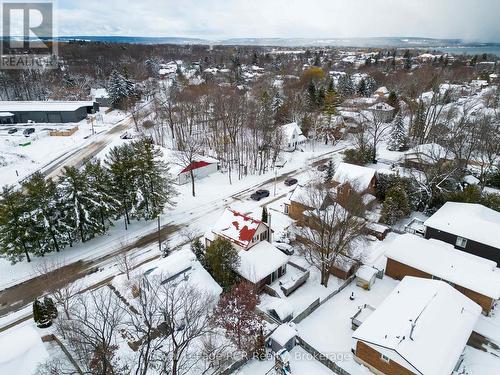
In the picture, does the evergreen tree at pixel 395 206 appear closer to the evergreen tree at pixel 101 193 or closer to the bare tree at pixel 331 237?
the bare tree at pixel 331 237

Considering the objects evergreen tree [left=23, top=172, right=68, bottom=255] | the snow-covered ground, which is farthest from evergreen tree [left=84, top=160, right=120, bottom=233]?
the snow-covered ground

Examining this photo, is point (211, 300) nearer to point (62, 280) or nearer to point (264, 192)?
point (62, 280)

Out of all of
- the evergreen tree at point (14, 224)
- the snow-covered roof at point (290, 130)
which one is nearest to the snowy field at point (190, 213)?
the evergreen tree at point (14, 224)

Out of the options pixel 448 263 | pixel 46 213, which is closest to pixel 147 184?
pixel 46 213

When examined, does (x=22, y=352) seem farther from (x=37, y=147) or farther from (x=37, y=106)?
(x=37, y=106)

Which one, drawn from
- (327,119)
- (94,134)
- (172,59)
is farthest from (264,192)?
(172,59)

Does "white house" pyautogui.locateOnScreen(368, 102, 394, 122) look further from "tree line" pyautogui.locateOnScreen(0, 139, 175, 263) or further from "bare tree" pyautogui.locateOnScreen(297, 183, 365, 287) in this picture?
"tree line" pyautogui.locateOnScreen(0, 139, 175, 263)

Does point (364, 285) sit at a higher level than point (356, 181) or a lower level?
lower
